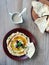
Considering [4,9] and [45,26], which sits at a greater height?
[4,9]

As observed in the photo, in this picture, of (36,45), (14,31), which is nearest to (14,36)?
(14,31)

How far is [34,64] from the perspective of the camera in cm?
173

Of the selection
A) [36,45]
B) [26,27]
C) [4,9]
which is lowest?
[36,45]

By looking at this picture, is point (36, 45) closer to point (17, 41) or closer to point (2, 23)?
point (17, 41)

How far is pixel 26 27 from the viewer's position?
1.75m

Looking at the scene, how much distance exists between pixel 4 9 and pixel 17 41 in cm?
23

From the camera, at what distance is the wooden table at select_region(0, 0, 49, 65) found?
173 centimetres

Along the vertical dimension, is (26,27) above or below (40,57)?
above

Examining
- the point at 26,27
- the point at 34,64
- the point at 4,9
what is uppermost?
the point at 4,9

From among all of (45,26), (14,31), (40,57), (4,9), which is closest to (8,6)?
(4,9)

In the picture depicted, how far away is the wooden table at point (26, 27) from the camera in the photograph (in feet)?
5.68

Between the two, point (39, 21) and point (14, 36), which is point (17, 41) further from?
point (39, 21)

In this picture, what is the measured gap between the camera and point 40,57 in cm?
173

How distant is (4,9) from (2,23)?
10cm
